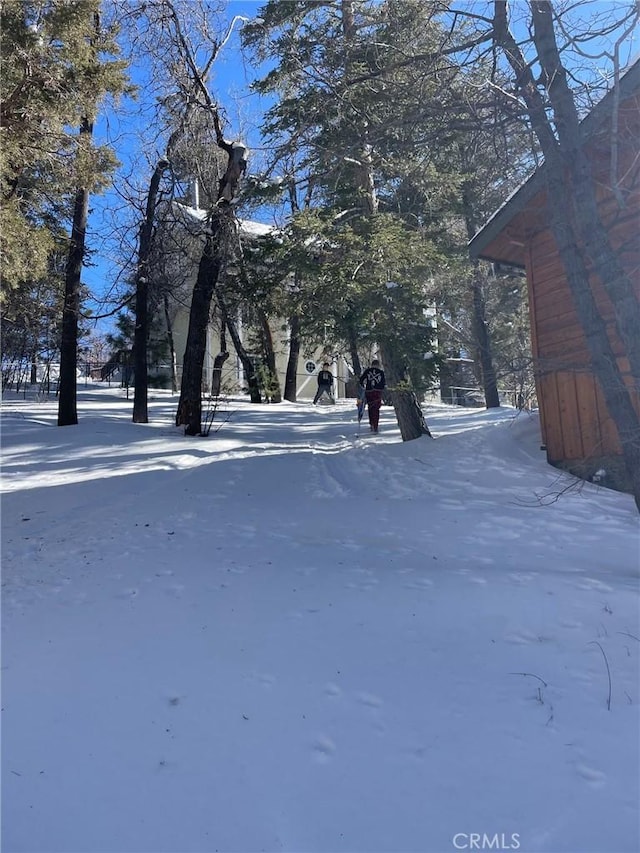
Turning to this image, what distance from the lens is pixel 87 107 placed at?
8.25 meters

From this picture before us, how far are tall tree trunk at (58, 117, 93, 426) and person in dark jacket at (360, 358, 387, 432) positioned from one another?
6597mm

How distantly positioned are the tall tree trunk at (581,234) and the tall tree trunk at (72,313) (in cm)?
1061

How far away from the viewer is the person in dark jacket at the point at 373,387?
11977 millimetres

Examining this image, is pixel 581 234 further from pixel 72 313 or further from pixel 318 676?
pixel 72 313

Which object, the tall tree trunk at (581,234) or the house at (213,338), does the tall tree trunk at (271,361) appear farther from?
the tall tree trunk at (581,234)

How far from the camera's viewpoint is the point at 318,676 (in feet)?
9.41

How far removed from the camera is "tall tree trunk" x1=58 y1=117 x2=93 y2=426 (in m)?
12.4

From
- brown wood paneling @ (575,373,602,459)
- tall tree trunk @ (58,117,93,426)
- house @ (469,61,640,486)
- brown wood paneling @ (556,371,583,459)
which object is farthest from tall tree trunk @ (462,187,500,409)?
tall tree trunk @ (58,117,93,426)

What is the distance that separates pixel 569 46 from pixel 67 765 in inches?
227

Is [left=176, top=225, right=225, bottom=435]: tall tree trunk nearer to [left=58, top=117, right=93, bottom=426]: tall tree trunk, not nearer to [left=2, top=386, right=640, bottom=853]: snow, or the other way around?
[left=58, top=117, right=93, bottom=426]: tall tree trunk

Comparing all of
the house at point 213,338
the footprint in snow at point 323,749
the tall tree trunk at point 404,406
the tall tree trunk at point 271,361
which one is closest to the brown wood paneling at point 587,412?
the tall tree trunk at point 404,406

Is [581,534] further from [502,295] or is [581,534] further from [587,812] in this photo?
[502,295]

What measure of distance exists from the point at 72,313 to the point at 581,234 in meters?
11.2

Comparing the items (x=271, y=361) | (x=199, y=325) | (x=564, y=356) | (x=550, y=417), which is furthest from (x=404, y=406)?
(x=271, y=361)
